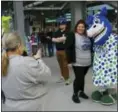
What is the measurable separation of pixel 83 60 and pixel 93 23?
652 mm

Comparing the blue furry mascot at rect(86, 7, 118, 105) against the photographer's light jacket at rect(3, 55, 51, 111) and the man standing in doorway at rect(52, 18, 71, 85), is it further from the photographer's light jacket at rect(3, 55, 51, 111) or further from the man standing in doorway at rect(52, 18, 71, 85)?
the photographer's light jacket at rect(3, 55, 51, 111)

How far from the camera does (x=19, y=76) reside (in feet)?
9.36

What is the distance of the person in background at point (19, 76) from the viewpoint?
286 centimetres

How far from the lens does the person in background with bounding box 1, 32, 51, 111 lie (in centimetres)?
286

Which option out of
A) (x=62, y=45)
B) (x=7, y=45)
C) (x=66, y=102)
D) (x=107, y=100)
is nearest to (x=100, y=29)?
(x=107, y=100)

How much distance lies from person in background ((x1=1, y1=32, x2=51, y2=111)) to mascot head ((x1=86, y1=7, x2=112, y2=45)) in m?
2.30

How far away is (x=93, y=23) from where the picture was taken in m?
5.30

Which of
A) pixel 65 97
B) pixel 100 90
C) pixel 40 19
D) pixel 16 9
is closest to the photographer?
pixel 100 90

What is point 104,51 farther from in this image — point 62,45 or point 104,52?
point 62,45

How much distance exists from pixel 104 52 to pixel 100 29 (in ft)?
1.27

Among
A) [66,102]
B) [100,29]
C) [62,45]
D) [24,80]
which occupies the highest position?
[100,29]

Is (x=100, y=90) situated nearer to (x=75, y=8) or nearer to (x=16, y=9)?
(x=16, y=9)

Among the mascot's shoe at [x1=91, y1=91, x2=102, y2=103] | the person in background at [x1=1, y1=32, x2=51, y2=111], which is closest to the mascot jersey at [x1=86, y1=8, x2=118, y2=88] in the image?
the mascot's shoe at [x1=91, y1=91, x2=102, y2=103]

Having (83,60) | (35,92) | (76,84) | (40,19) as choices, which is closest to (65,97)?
(76,84)
